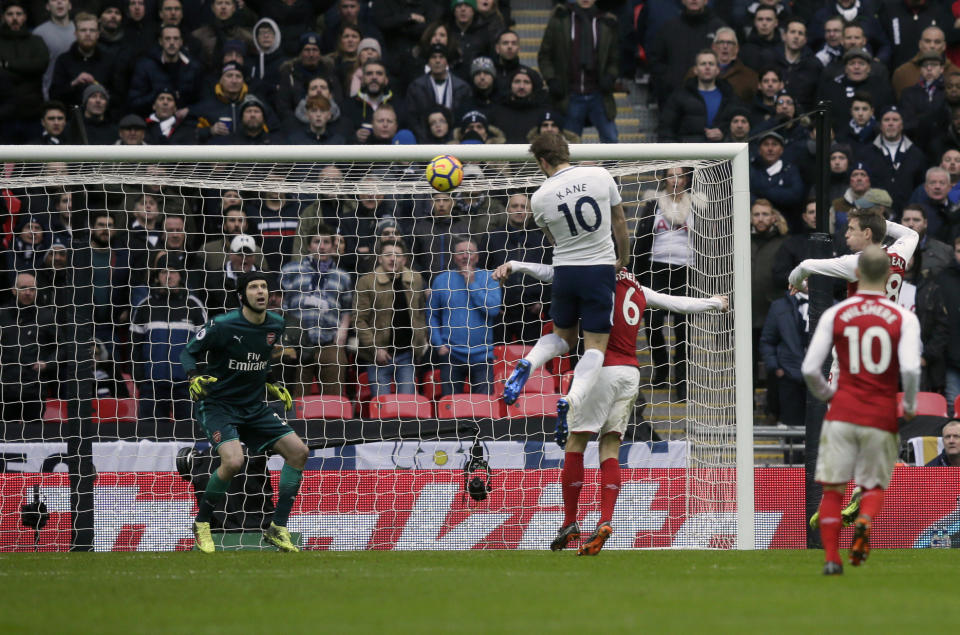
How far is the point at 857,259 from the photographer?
9.37 m

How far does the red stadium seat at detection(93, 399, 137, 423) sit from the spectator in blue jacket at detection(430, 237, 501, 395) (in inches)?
112

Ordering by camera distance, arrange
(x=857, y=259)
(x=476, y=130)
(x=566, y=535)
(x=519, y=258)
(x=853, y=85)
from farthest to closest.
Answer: (x=853, y=85)
(x=476, y=130)
(x=519, y=258)
(x=857, y=259)
(x=566, y=535)

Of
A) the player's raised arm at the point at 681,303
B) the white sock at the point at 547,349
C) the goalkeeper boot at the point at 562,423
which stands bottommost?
the goalkeeper boot at the point at 562,423

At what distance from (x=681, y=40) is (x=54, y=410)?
354 inches

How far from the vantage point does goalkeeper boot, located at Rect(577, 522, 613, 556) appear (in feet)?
28.9

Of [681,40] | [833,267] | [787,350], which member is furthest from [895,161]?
[833,267]

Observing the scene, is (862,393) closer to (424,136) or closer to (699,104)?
(424,136)

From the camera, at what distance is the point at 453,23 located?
16.8 metres

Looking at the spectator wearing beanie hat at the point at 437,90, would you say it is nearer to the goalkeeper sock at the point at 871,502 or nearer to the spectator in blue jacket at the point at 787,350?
the spectator in blue jacket at the point at 787,350

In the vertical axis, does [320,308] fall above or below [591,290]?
below

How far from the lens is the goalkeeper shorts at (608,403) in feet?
30.6

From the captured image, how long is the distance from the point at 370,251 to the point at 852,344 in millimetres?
6262

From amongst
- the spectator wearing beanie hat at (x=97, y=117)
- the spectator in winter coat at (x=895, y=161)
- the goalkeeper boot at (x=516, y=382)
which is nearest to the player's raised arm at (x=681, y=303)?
the goalkeeper boot at (x=516, y=382)

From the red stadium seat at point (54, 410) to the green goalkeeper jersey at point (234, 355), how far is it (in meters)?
2.19
